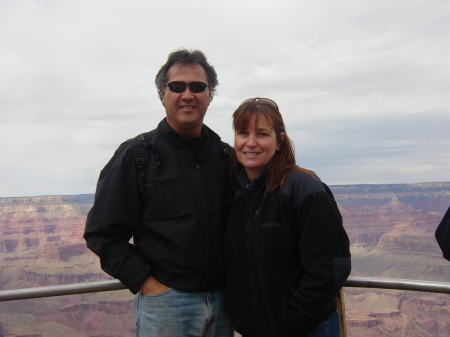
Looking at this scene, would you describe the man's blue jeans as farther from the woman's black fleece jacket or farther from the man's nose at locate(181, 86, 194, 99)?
the man's nose at locate(181, 86, 194, 99)

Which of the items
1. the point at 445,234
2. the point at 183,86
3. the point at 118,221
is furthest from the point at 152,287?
the point at 445,234

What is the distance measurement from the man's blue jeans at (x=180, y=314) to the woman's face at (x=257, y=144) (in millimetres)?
874

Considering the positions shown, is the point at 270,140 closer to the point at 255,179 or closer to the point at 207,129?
the point at 255,179

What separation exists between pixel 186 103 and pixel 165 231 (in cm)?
83

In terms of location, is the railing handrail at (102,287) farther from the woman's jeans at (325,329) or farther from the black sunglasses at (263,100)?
the black sunglasses at (263,100)

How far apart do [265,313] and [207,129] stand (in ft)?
4.17

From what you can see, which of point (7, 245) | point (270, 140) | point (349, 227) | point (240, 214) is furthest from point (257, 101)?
point (7, 245)

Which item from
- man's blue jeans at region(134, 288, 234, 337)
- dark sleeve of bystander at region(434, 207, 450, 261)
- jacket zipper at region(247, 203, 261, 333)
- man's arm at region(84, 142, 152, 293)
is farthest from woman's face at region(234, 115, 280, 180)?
dark sleeve of bystander at region(434, 207, 450, 261)

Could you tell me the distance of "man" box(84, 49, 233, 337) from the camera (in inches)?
96.3

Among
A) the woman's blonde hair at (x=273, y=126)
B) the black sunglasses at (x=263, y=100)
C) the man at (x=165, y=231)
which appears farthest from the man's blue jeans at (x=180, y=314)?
the black sunglasses at (x=263, y=100)

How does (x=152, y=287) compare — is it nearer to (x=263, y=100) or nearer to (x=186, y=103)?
(x=186, y=103)

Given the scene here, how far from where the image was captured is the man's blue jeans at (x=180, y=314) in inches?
97.9

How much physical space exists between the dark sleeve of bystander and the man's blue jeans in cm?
131

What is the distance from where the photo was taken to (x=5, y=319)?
14.3 feet
